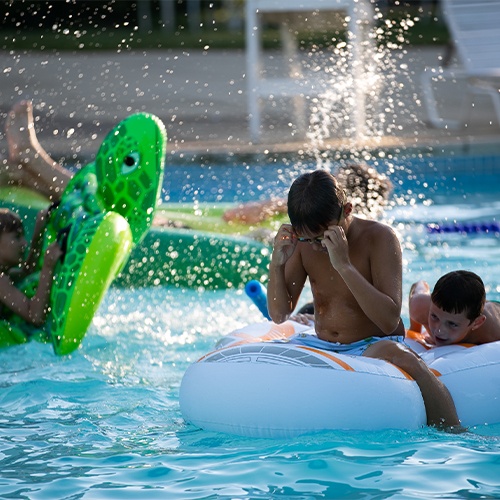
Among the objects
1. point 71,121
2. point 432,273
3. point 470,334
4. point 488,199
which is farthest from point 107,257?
point 71,121

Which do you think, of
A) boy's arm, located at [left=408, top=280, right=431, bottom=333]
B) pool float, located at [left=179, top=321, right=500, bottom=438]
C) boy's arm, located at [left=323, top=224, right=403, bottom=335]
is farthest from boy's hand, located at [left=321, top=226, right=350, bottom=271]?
boy's arm, located at [left=408, top=280, right=431, bottom=333]

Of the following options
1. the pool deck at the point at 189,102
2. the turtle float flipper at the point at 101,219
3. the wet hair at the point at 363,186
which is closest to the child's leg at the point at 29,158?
the turtle float flipper at the point at 101,219

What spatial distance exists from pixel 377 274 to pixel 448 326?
1.72 ft

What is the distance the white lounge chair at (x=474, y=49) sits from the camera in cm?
1043

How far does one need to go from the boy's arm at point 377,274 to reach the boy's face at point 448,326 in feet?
1.10

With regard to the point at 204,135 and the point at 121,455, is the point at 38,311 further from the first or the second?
the point at 204,135

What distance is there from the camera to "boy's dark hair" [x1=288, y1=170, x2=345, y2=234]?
340 centimetres

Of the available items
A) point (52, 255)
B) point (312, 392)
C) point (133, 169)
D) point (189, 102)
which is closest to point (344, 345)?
point (312, 392)

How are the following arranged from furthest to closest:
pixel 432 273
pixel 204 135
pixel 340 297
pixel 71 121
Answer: pixel 71 121 → pixel 204 135 → pixel 432 273 → pixel 340 297

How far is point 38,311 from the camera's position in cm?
490

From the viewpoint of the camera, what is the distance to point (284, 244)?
364 centimetres

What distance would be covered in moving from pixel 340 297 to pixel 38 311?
1.87 metres

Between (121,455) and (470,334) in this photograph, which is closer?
(121,455)

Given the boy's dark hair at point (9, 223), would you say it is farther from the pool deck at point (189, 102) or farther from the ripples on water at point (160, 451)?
the pool deck at point (189, 102)
